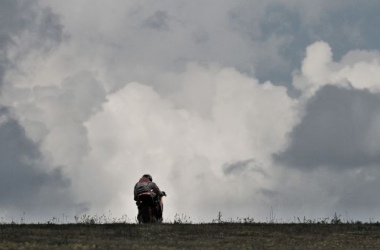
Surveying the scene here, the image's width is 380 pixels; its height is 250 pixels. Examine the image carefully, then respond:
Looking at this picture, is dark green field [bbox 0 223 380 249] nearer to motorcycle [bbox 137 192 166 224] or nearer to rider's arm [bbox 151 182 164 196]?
motorcycle [bbox 137 192 166 224]

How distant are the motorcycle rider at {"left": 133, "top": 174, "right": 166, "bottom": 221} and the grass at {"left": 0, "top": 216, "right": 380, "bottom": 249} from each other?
318cm

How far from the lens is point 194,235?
1001 inches

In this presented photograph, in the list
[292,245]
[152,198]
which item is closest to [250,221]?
[152,198]

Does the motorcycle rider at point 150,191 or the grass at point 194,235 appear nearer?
the grass at point 194,235

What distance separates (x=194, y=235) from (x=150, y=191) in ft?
24.4

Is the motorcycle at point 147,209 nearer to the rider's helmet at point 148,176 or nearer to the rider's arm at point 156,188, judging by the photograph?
the rider's arm at point 156,188

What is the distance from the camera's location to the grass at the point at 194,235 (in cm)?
2247

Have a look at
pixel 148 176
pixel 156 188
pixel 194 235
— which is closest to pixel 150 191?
pixel 156 188

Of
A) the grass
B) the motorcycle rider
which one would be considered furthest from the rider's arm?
the grass

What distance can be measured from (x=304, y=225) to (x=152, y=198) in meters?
6.52

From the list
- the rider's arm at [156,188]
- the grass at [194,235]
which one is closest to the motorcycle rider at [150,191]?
the rider's arm at [156,188]

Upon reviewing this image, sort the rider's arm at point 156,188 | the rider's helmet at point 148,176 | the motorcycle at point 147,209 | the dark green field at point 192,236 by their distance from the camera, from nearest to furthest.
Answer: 1. the dark green field at point 192,236
2. the motorcycle at point 147,209
3. the rider's arm at point 156,188
4. the rider's helmet at point 148,176

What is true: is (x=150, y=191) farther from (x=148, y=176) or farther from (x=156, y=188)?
(x=148, y=176)

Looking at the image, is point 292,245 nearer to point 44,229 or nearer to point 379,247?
point 379,247
